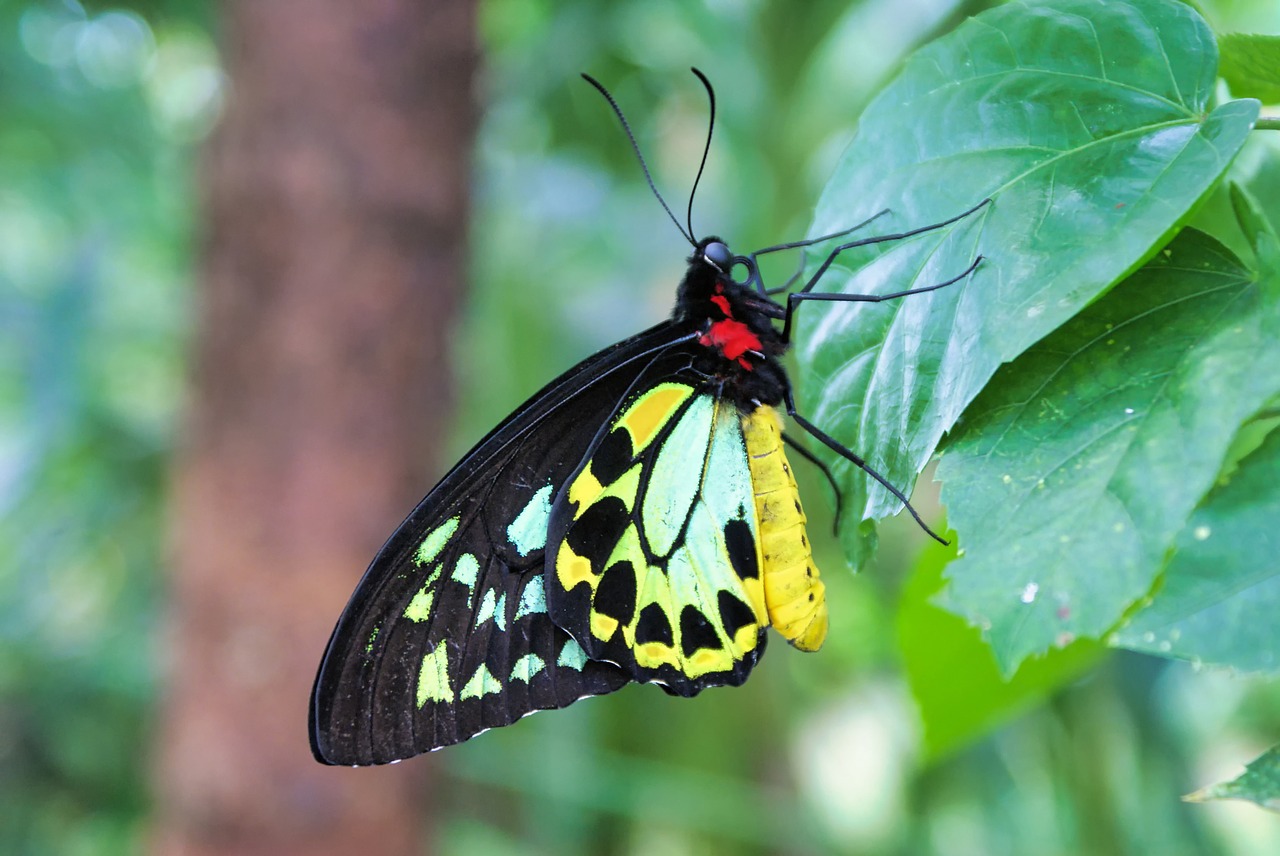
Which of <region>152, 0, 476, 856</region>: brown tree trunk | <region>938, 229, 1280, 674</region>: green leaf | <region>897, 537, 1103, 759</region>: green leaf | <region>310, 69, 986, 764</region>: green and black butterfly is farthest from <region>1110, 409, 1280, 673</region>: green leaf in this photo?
<region>152, 0, 476, 856</region>: brown tree trunk

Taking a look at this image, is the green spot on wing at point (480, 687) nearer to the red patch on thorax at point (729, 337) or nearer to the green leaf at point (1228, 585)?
the red patch on thorax at point (729, 337)

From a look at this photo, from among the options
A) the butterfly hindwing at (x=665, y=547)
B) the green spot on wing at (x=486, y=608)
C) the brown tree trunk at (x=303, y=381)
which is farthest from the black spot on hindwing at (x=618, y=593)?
the brown tree trunk at (x=303, y=381)

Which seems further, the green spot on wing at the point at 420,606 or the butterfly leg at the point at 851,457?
the green spot on wing at the point at 420,606

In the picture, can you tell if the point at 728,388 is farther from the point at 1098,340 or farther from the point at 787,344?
Answer: the point at 1098,340

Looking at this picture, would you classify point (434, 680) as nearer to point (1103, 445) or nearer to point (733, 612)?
point (733, 612)

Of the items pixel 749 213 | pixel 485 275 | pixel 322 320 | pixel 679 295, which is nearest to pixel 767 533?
pixel 679 295

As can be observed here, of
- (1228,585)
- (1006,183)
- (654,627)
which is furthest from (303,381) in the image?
(1228,585)

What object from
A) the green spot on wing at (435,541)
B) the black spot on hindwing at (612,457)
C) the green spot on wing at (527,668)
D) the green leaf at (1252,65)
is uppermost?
the black spot on hindwing at (612,457)
